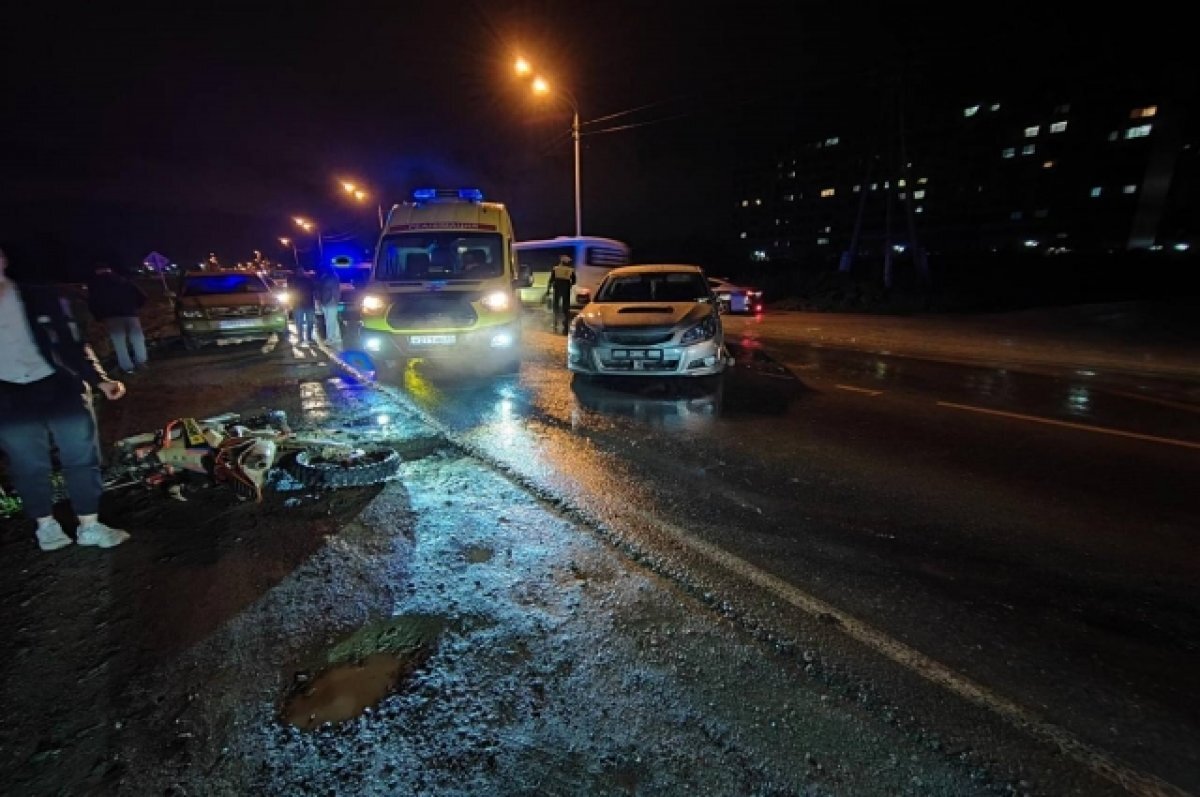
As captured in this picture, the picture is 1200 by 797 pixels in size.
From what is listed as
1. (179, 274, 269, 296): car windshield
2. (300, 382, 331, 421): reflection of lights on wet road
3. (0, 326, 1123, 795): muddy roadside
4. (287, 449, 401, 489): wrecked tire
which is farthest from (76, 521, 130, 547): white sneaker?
Answer: (179, 274, 269, 296): car windshield

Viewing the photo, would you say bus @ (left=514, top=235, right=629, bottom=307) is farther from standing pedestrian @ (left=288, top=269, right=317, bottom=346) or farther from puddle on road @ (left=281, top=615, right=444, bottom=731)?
puddle on road @ (left=281, top=615, right=444, bottom=731)

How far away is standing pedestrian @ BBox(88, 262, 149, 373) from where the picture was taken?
9.89m

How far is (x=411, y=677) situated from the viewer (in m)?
2.43

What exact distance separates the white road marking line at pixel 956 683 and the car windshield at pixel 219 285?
43.3 ft

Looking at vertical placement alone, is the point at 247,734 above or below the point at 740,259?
below

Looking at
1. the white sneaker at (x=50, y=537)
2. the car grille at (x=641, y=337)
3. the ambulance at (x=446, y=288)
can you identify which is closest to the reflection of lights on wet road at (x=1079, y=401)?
the car grille at (x=641, y=337)

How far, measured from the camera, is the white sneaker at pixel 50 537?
357 centimetres

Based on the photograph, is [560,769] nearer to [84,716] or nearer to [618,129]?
[84,716]

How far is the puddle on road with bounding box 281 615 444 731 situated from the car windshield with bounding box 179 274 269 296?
1276cm

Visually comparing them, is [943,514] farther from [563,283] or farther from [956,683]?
[563,283]

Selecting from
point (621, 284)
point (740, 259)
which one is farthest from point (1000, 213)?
point (621, 284)

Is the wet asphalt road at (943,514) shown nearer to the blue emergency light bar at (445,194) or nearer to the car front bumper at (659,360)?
the car front bumper at (659,360)

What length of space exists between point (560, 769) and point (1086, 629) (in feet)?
8.47

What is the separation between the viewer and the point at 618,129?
71.2 feet
